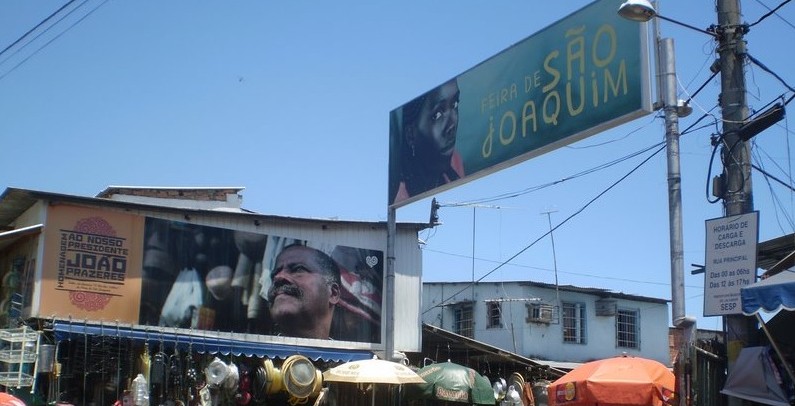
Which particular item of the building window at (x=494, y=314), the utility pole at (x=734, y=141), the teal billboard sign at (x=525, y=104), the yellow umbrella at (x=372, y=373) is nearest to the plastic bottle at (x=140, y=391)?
the yellow umbrella at (x=372, y=373)

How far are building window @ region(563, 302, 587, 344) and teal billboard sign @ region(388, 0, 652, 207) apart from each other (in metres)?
18.0

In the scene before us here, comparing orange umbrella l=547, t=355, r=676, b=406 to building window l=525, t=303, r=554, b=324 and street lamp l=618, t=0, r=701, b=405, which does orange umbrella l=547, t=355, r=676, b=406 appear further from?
building window l=525, t=303, r=554, b=324

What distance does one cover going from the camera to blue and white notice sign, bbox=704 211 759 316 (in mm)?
12281

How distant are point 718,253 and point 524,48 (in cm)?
539

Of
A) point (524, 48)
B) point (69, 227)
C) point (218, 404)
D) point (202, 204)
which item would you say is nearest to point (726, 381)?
point (524, 48)

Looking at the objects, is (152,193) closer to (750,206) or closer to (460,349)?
(460,349)

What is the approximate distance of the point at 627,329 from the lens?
37.2 meters

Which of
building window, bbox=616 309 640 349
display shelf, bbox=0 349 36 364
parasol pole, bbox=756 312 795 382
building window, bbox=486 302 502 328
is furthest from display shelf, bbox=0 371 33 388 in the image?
building window, bbox=616 309 640 349

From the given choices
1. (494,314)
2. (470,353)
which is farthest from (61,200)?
(494,314)

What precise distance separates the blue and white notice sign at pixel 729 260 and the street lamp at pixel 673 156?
644 mm

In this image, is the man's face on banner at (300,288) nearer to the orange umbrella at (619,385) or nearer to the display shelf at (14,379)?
the display shelf at (14,379)

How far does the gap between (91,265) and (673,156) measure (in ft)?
35.0

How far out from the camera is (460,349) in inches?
885

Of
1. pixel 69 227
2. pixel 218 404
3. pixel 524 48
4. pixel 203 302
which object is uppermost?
pixel 524 48
